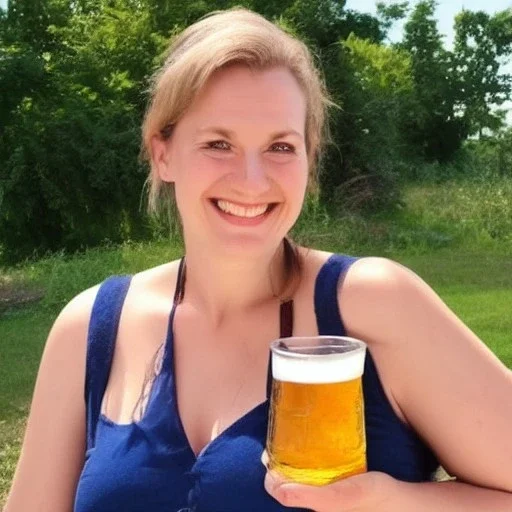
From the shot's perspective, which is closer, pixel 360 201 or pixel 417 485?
pixel 417 485

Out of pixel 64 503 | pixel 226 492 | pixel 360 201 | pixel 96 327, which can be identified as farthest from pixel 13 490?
pixel 360 201

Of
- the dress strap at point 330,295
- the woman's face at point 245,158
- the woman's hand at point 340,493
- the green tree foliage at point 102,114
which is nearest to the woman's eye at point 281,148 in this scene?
the woman's face at point 245,158

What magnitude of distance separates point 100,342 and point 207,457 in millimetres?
356

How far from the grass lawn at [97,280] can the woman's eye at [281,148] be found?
3736 mm

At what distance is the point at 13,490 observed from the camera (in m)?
1.72

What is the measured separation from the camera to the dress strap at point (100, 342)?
1659mm

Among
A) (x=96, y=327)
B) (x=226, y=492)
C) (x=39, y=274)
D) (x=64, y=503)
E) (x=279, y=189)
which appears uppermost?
(x=279, y=189)

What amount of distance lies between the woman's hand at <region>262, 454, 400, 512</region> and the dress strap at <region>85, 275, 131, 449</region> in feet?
1.44

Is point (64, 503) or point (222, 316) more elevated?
point (222, 316)

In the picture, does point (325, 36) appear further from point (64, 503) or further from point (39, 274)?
point (64, 503)

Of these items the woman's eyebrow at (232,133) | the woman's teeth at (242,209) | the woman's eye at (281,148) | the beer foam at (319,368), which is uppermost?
the woman's eyebrow at (232,133)

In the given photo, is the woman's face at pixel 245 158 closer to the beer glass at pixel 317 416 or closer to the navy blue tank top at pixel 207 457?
the navy blue tank top at pixel 207 457

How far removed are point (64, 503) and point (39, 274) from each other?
38.5 feet

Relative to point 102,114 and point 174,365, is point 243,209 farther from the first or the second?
point 102,114
